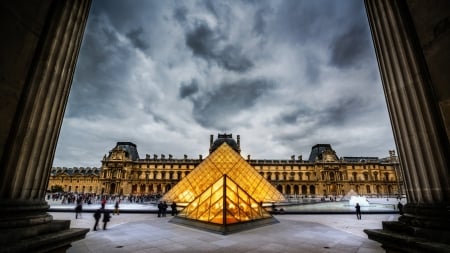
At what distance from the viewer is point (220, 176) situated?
18266 millimetres

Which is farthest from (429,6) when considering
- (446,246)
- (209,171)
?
(209,171)

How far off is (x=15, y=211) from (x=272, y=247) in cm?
532

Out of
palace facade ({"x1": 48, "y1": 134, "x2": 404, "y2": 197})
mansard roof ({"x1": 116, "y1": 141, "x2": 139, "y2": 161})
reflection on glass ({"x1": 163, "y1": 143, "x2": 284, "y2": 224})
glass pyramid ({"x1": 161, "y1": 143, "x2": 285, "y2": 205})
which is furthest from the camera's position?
mansard roof ({"x1": 116, "y1": 141, "x2": 139, "y2": 161})

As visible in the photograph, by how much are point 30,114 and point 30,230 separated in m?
1.24

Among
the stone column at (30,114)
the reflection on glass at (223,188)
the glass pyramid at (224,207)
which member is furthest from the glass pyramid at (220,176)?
the stone column at (30,114)

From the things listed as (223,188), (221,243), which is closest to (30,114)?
(221,243)

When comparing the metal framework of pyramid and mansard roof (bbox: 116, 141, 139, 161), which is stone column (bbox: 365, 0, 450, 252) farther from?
mansard roof (bbox: 116, 141, 139, 161)

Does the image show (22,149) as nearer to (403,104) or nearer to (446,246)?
(446,246)

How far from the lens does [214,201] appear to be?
379 inches

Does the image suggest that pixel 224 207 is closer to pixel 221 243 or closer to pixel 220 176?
pixel 221 243

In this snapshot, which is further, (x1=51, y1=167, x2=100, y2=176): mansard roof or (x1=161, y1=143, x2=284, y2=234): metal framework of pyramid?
(x1=51, y1=167, x2=100, y2=176): mansard roof

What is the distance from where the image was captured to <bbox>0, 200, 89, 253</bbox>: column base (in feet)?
6.44

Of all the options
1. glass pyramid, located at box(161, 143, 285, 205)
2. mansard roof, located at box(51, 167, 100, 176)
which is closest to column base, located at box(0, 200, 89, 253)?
glass pyramid, located at box(161, 143, 285, 205)

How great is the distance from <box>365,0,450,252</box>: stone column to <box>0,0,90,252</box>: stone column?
13.1 ft
